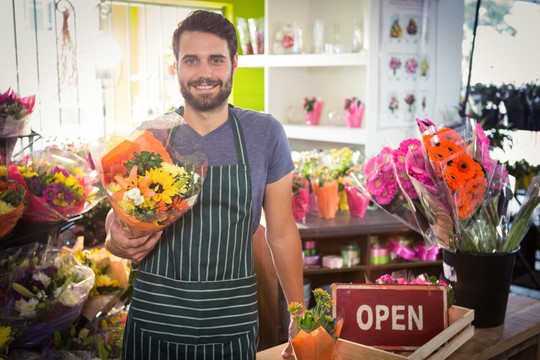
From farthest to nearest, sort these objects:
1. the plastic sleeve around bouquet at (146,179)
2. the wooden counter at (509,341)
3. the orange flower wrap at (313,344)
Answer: the wooden counter at (509,341) → the plastic sleeve around bouquet at (146,179) → the orange flower wrap at (313,344)

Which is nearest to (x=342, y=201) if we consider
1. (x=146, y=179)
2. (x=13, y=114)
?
(x=13, y=114)

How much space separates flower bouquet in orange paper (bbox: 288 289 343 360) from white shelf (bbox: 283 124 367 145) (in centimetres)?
356

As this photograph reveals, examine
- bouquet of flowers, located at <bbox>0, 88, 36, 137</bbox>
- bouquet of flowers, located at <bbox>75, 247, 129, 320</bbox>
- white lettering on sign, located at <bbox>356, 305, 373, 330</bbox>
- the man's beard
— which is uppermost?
the man's beard

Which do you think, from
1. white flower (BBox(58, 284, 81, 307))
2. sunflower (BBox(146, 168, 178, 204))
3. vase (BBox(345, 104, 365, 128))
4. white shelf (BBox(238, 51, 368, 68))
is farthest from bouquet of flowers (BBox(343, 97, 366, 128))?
sunflower (BBox(146, 168, 178, 204))

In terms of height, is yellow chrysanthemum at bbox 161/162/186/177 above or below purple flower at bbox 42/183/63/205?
above

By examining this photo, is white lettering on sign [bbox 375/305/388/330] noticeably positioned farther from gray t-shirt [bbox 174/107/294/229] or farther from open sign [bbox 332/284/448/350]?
gray t-shirt [bbox 174/107/294/229]

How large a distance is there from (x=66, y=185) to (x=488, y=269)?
1.59 meters

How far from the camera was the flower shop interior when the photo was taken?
1.82 meters

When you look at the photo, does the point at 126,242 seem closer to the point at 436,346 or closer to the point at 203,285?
the point at 203,285

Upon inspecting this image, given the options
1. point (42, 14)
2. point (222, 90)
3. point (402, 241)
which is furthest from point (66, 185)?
point (42, 14)

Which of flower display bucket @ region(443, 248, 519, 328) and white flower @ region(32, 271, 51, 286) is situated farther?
white flower @ region(32, 271, 51, 286)

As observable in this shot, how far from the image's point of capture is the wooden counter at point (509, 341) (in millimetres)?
1773

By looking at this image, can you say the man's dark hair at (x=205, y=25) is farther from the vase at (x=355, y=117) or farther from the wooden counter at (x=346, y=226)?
the vase at (x=355, y=117)

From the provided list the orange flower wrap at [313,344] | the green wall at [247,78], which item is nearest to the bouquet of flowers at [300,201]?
the orange flower wrap at [313,344]
